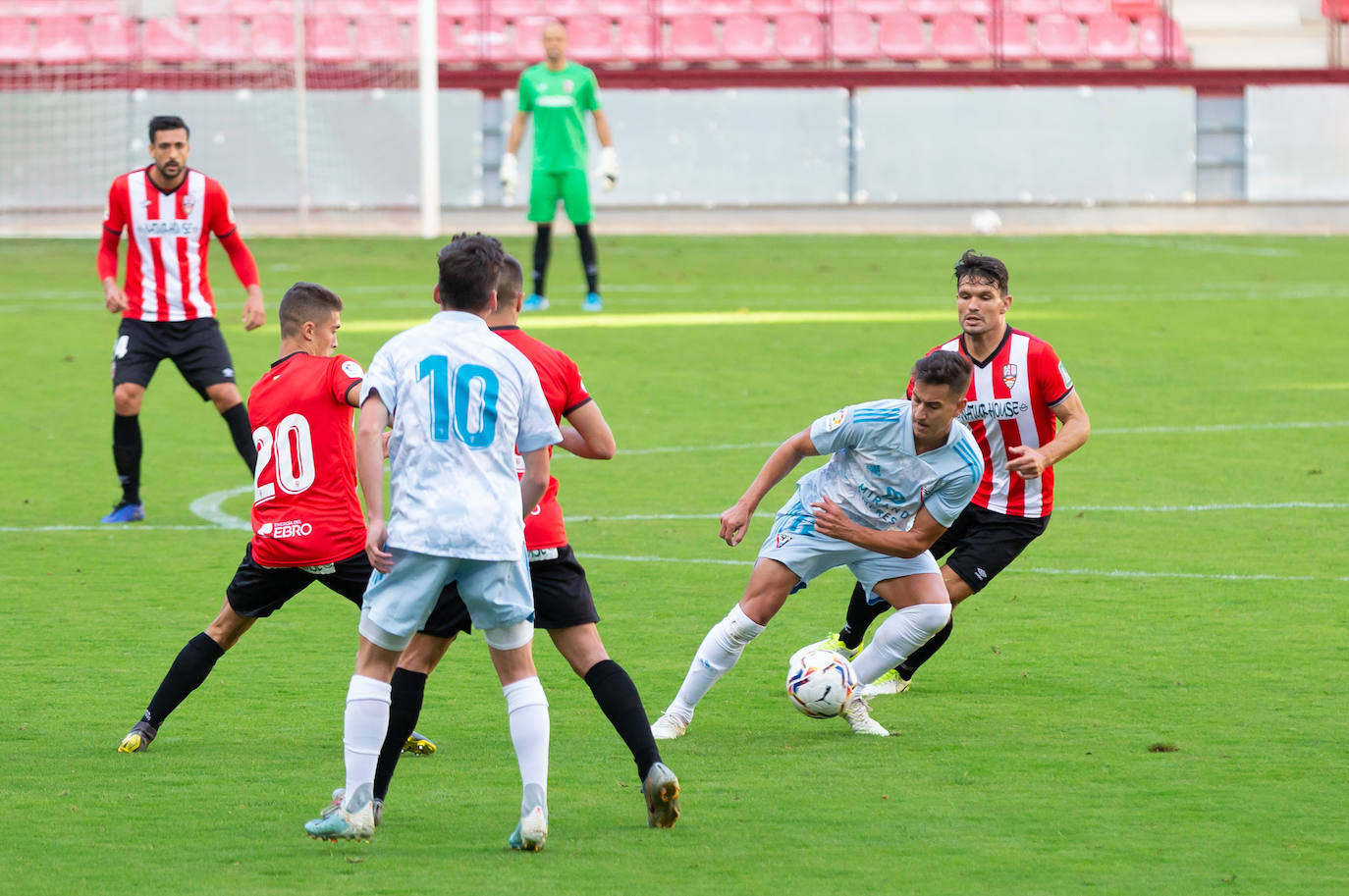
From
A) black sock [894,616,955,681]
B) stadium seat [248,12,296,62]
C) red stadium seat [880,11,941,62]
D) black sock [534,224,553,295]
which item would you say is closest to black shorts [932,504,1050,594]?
black sock [894,616,955,681]

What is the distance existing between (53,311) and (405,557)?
14.6 m

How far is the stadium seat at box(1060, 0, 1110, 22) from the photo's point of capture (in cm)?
3131

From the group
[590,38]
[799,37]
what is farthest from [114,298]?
[799,37]

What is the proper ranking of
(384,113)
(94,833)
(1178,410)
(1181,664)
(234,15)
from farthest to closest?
(234,15) → (384,113) → (1178,410) → (1181,664) → (94,833)

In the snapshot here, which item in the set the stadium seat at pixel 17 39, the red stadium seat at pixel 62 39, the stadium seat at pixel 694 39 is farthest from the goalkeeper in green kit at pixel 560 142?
the stadium seat at pixel 17 39

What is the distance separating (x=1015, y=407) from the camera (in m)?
6.39

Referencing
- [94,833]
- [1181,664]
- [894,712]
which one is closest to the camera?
[94,833]

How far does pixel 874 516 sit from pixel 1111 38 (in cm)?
2671

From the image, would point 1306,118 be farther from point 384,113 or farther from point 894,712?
point 894,712

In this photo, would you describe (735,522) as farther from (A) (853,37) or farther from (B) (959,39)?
(B) (959,39)

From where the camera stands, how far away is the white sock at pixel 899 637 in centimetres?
583

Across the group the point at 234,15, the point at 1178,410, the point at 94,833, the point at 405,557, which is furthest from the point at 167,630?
the point at 234,15

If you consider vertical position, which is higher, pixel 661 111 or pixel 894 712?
pixel 661 111

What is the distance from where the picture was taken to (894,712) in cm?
615
